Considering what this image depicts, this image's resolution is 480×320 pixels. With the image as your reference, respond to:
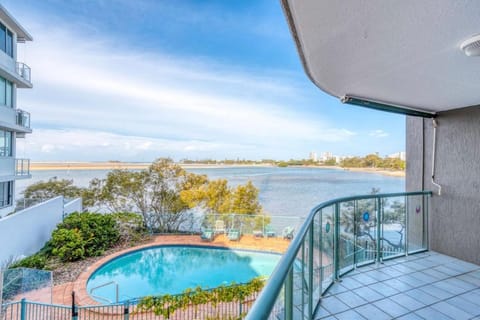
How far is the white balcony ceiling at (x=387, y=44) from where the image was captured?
4.25 feet

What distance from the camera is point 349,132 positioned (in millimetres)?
24641

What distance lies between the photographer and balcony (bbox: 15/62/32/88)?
35.1ft

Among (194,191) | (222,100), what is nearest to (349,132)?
(222,100)

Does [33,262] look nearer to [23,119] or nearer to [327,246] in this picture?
[23,119]

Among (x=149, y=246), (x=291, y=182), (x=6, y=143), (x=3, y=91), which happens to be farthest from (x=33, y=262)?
(x=291, y=182)

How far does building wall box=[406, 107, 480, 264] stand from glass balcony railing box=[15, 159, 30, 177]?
1412cm

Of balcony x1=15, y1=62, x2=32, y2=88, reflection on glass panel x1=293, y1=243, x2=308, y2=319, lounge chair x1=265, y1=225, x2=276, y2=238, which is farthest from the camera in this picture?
lounge chair x1=265, y1=225, x2=276, y2=238

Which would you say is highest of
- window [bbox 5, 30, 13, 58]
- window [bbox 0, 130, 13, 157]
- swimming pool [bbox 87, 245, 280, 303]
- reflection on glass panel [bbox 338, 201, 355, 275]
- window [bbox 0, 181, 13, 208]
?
window [bbox 5, 30, 13, 58]

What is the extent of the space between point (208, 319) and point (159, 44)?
14.2m

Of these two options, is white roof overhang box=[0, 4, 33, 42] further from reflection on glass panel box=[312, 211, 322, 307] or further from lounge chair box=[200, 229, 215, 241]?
reflection on glass panel box=[312, 211, 322, 307]

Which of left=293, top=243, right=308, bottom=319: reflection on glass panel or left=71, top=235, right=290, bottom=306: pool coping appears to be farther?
left=71, top=235, right=290, bottom=306: pool coping

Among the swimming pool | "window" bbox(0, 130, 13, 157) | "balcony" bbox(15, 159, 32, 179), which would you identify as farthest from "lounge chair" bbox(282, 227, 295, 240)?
"window" bbox(0, 130, 13, 157)

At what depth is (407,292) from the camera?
260 cm

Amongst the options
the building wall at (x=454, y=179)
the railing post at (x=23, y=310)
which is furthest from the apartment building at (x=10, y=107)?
the building wall at (x=454, y=179)
